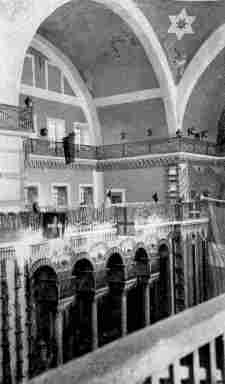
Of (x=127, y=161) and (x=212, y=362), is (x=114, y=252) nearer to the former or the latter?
(x=127, y=161)

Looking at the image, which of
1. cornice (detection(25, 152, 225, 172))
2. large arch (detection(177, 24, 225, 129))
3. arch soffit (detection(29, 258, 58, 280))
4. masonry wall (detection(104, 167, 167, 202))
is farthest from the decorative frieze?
arch soffit (detection(29, 258, 58, 280))

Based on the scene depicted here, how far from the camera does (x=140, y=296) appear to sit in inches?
704

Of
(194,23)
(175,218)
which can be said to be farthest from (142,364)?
(194,23)

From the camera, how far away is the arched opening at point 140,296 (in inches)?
672

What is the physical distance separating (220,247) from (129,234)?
190 inches

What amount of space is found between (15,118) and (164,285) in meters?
9.72

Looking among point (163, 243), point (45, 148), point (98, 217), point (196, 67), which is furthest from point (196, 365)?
point (196, 67)

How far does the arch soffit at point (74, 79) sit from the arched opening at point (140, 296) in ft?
26.0

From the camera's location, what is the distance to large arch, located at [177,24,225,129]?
19.5 metres

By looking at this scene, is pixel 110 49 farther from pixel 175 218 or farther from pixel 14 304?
pixel 14 304

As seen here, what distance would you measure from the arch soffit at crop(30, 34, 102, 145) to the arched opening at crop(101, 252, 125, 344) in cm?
867

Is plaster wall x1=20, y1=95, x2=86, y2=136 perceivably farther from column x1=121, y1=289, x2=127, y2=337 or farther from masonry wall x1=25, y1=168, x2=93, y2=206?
column x1=121, y1=289, x2=127, y2=337

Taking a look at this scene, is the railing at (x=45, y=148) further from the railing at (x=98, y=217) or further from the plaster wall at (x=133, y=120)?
the railing at (x=98, y=217)

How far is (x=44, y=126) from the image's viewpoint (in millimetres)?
20219
